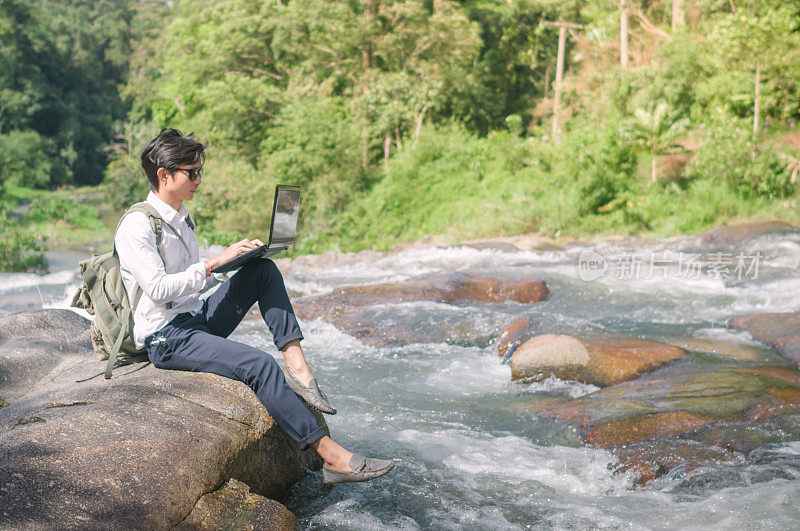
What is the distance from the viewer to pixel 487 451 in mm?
4555

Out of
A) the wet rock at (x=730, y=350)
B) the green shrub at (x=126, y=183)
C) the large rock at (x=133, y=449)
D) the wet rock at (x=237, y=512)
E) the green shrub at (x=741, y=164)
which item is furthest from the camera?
the green shrub at (x=126, y=183)

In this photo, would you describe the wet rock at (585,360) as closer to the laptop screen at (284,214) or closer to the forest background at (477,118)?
the laptop screen at (284,214)

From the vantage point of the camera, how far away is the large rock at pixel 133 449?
8.59 feet

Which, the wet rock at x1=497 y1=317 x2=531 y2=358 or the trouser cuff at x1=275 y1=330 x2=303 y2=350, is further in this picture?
the wet rock at x1=497 y1=317 x2=531 y2=358

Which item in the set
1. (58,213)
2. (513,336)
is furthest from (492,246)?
(58,213)

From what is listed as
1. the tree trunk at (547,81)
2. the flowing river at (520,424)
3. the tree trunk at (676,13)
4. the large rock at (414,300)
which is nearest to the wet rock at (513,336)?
the flowing river at (520,424)

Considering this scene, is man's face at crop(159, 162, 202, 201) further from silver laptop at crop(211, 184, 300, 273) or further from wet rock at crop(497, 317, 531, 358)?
wet rock at crop(497, 317, 531, 358)

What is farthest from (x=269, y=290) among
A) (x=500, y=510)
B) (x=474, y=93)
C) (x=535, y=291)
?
(x=474, y=93)

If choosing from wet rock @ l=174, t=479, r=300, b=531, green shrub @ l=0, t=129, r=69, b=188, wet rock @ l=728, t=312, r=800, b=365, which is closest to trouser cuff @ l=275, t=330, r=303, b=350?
wet rock @ l=174, t=479, r=300, b=531

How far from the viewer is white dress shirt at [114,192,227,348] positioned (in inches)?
132

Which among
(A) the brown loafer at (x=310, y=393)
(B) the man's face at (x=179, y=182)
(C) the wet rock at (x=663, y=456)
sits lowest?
(C) the wet rock at (x=663, y=456)

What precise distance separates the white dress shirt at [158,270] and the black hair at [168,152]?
17 centimetres

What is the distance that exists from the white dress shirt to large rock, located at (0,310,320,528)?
32 cm

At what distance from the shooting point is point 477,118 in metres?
22.9
